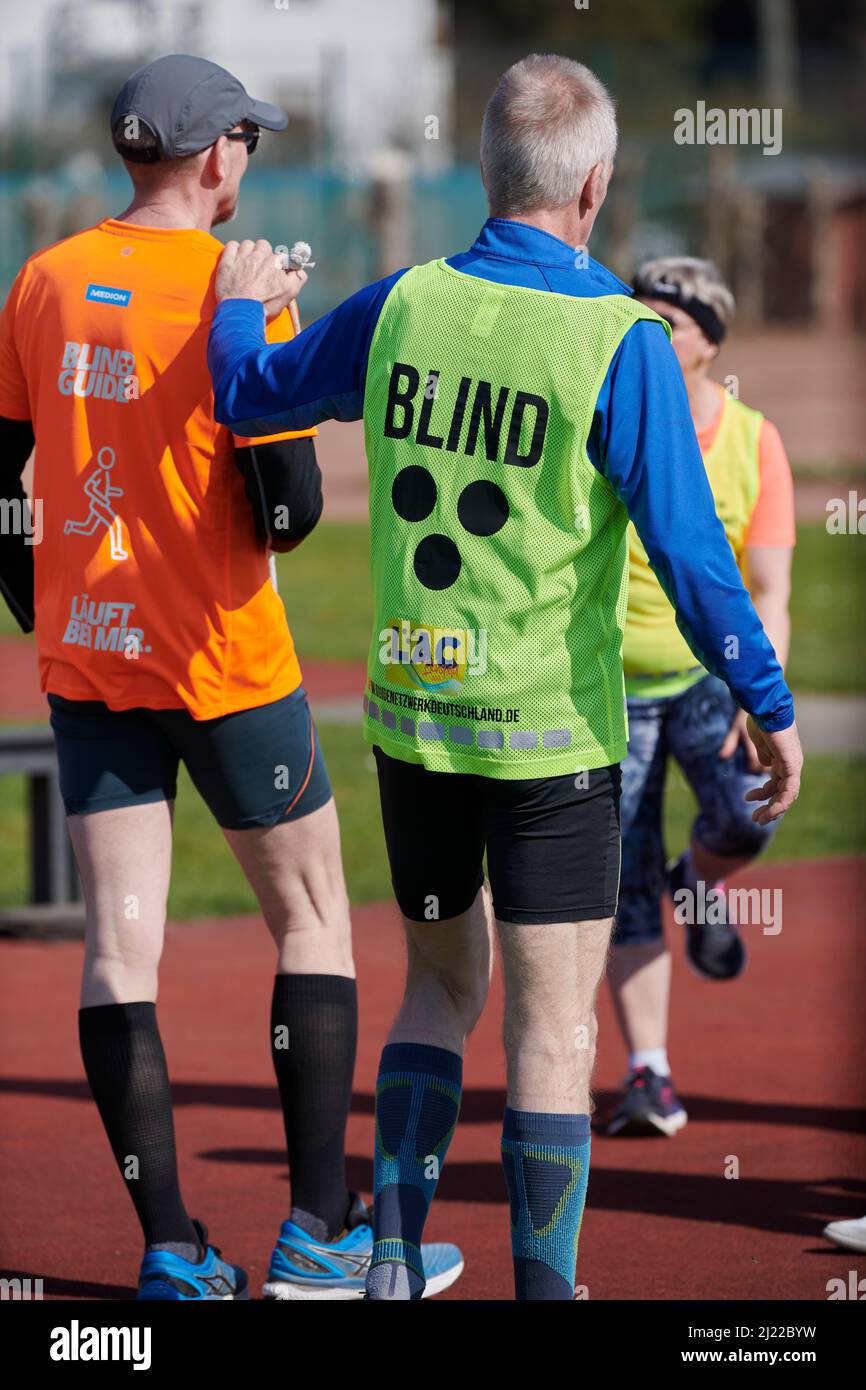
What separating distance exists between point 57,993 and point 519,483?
13.0ft

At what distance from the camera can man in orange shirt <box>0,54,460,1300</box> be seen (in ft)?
12.2

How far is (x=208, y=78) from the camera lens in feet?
12.4

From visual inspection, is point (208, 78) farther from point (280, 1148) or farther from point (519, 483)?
point (280, 1148)

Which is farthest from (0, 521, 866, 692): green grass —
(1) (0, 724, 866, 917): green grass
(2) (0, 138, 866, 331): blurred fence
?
(2) (0, 138, 866, 331): blurred fence

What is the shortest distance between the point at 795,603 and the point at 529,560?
44.3 ft

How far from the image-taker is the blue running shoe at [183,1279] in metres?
3.75

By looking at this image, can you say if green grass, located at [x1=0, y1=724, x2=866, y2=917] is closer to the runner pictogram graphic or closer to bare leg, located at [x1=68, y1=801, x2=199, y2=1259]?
bare leg, located at [x1=68, y1=801, x2=199, y2=1259]

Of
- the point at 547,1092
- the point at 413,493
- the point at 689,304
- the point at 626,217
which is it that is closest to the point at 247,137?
the point at 413,493

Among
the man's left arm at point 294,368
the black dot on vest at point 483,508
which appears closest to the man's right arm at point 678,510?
the black dot on vest at point 483,508

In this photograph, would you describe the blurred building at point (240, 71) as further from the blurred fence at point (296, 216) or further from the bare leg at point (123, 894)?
the bare leg at point (123, 894)

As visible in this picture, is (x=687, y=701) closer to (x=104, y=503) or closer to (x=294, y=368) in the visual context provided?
(x=104, y=503)

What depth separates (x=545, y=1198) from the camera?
3.33 m

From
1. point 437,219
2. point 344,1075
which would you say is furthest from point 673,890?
point 437,219
